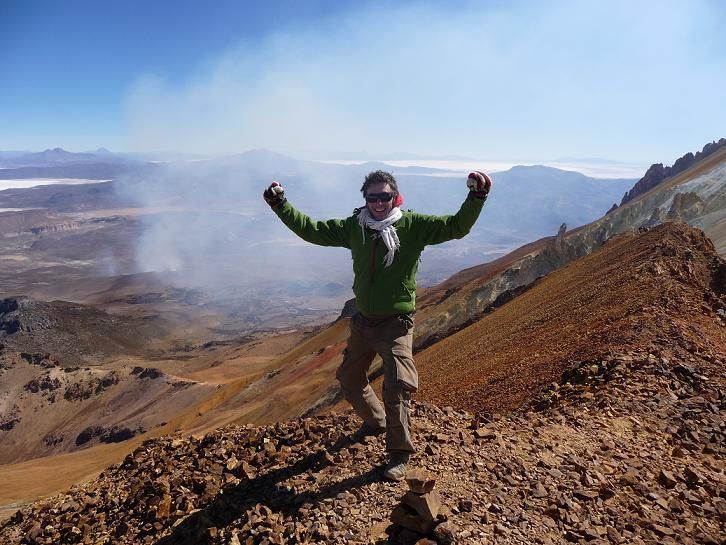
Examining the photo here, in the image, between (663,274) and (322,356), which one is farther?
(322,356)

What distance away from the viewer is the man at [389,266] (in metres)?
4.07

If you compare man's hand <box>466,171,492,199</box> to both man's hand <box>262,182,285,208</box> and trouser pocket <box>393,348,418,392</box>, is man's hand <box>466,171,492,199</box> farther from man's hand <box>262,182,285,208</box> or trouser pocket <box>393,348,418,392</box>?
man's hand <box>262,182,285,208</box>

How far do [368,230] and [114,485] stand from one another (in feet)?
12.7

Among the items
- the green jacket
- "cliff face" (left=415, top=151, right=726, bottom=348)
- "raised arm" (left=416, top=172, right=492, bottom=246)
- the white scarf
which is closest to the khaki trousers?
the green jacket

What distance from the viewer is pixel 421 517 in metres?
3.27

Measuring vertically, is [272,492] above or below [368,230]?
below

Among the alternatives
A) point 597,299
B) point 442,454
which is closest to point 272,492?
point 442,454

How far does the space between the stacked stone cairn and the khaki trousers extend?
0.70m

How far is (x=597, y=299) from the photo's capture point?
412 inches

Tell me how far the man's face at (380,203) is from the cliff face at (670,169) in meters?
57.5

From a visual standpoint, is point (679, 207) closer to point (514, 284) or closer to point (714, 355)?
point (514, 284)

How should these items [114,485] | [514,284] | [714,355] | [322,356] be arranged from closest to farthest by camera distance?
[114,485], [714,355], [514,284], [322,356]

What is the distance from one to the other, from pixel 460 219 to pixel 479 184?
1.09 feet

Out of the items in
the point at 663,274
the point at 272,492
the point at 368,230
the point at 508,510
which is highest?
the point at 368,230
